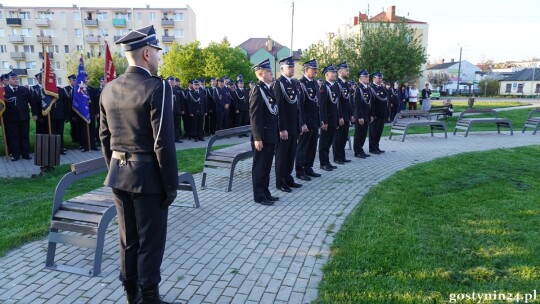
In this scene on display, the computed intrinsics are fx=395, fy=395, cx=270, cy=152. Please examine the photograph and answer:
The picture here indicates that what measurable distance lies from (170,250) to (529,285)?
11.4ft

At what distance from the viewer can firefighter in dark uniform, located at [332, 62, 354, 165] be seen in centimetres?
889

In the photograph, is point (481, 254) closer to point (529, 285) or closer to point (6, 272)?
point (529, 285)

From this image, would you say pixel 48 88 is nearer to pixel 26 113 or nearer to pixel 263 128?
pixel 26 113

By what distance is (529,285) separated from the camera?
3416 mm

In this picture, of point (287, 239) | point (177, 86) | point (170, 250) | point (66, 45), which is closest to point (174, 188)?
point (170, 250)

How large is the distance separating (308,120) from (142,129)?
5.06m

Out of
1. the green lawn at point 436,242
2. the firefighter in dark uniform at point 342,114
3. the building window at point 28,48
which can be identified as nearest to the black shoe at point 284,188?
the green lawn at point 436,242

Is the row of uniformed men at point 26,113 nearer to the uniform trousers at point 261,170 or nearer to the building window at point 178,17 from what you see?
the uniform trousers at point 261,170

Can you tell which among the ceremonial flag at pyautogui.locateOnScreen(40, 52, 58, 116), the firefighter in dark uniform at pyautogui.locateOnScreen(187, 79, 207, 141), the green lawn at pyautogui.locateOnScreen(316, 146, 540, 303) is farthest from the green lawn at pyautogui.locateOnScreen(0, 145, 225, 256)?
the firefighter in dark uniform at pyautogui.locateOnScreen(187, 79, 207, 141)

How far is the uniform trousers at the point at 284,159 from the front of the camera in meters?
6.68

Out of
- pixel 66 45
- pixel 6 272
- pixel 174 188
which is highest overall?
pixel 66 45

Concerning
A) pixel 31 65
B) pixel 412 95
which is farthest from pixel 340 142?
pixel 31 65

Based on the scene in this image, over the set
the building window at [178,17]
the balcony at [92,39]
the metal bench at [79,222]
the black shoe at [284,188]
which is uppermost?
the building window at [178,17]

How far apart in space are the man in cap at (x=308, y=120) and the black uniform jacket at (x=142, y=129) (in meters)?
4.63
